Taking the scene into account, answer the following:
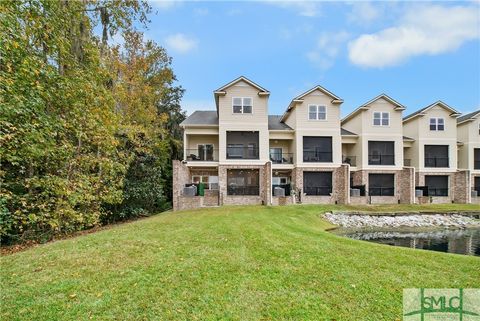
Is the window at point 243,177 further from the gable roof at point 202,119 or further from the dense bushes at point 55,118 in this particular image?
the dense bushes at point 55,118

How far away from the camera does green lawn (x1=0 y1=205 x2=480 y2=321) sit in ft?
12.9

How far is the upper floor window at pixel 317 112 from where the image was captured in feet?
70.8

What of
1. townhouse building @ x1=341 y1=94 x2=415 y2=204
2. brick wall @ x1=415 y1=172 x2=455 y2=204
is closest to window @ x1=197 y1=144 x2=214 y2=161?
townhouse building @ x1=341 y1=94 x2=415 y2=204

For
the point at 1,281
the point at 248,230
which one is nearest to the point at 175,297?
the point at 1,281

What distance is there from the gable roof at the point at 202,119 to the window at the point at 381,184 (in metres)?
14.7

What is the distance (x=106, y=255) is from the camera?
661cm

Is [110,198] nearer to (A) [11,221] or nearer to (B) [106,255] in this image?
(A) [11,221]

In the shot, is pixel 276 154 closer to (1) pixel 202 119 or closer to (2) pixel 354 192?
(2) pixel 354 192

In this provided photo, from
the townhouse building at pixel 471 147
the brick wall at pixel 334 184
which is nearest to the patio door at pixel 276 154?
the brick wall at pixel 334 184

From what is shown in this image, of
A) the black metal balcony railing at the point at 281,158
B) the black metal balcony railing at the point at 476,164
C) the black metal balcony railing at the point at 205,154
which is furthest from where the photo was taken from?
the black metal balcony railing at the point at 476,164

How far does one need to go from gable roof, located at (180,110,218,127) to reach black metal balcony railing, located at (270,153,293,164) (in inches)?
233

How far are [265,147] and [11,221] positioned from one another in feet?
51.9

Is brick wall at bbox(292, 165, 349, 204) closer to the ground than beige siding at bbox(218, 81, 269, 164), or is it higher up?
closer to the ground

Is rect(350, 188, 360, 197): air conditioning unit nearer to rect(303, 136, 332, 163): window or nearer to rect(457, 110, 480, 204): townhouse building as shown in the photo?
rect(303, 136, 332, 163): window
